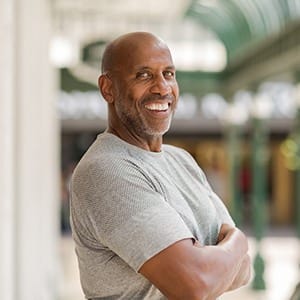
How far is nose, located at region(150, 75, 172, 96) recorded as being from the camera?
6.26ft

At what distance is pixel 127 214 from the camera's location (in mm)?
1779

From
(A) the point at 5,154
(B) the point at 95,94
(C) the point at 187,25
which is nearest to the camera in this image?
(A) the point at 5,154

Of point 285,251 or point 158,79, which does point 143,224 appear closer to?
point 158,79

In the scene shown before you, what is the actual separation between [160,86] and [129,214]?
0.32 m

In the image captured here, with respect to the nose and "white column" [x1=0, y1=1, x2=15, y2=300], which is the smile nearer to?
the nose

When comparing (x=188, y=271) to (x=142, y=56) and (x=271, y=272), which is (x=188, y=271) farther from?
(x=271, y=272)

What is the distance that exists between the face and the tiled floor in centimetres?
812

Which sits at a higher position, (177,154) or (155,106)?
(155,106)

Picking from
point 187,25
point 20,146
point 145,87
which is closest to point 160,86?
point 145,87

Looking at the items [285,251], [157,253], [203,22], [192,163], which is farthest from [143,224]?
[285,251]

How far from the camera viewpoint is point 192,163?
214 cm

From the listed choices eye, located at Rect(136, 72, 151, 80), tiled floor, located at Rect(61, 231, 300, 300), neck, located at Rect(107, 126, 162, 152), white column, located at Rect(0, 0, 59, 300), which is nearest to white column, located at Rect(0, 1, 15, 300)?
white column, located at Rect(0, 0, 59, 300)

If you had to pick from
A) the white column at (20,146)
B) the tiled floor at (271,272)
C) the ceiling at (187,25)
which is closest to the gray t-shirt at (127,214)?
the white column at (20,146)

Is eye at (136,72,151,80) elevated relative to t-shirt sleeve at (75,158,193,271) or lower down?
elevated
